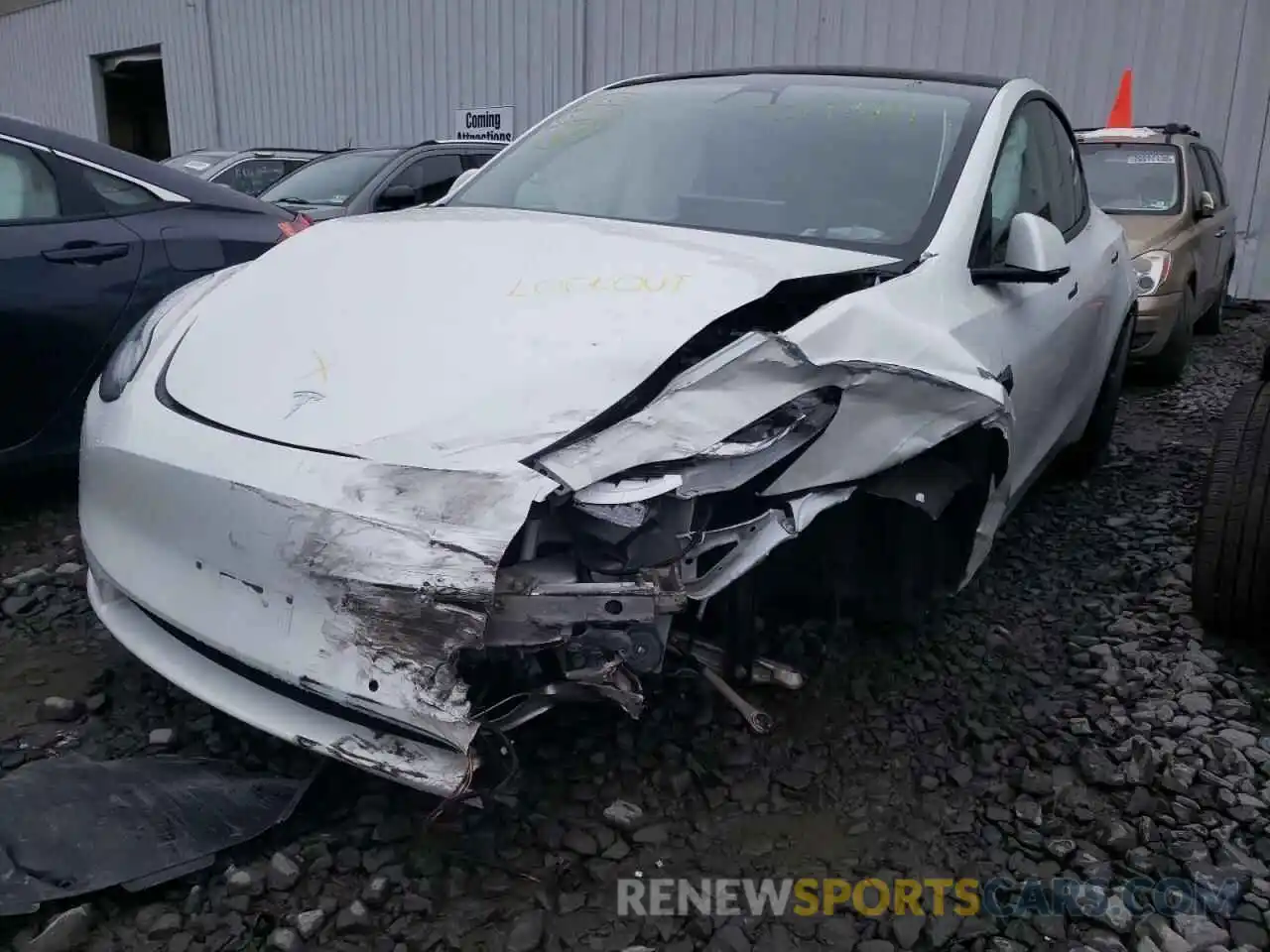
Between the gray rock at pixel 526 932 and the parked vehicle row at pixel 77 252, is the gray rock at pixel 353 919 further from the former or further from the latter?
the parked vehicle row at pixel 77 252

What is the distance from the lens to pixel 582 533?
179cm

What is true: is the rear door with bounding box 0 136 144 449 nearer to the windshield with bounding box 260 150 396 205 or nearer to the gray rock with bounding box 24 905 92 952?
the gray rock with bounding box 24 905 92 952

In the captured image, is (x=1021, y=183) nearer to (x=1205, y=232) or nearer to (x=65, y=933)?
(x=65, y=933)

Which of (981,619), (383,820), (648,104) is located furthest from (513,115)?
(383,820)

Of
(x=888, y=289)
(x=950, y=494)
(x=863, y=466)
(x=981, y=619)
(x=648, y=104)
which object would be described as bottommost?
(x=981, y=619)

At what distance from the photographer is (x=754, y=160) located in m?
2.82

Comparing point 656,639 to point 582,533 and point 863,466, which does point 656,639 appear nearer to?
point 582,533

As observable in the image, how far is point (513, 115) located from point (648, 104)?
9347 mm

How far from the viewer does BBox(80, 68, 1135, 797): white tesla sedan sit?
1.71 m

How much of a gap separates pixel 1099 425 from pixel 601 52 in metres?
8.64

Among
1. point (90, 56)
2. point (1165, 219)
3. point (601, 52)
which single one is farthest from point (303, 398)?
point (90, 56)

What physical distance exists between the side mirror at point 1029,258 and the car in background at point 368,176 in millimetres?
4476

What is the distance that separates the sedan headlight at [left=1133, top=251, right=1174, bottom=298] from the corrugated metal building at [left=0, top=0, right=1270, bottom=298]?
153 inches

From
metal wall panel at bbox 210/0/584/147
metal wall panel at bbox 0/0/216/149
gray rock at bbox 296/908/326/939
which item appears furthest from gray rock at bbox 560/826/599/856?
metal wall panel at bbox 0/0/216/149
